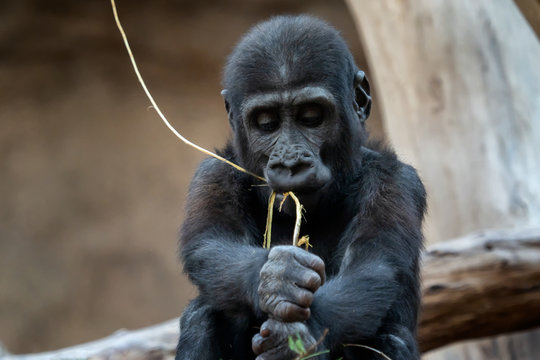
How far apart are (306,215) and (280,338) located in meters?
0.94

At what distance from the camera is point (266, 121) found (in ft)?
11.5

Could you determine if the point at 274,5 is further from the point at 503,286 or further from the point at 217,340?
the point at 217,340

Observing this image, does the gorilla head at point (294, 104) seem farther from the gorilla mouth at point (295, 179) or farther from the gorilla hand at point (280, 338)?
the gorilla hand at point (280, 338)

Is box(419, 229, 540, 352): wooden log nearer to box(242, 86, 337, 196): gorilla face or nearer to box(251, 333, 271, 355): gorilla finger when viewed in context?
box(242, 86, 337, 196): gorilla face

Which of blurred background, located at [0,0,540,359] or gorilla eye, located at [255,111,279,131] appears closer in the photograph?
gorilla eye, located at [255,111,279,131]

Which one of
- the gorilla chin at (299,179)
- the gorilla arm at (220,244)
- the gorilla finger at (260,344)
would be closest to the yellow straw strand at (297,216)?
the gorilla chin at (299,179)

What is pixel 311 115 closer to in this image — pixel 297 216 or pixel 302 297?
pixel 297 216

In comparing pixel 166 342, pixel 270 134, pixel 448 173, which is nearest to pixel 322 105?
pixel 270 134

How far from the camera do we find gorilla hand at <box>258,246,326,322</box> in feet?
9.50

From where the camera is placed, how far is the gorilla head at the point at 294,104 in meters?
3.35

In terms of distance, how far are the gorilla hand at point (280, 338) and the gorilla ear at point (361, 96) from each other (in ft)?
4.35

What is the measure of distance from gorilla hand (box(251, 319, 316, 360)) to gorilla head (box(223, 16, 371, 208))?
0.65 m

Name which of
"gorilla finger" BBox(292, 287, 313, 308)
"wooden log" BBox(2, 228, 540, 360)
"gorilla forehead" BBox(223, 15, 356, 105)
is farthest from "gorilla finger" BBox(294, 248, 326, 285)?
"wooden log" BBox(2, 228, 540, 360)

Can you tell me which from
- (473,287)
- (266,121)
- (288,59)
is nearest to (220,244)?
(266,121)
